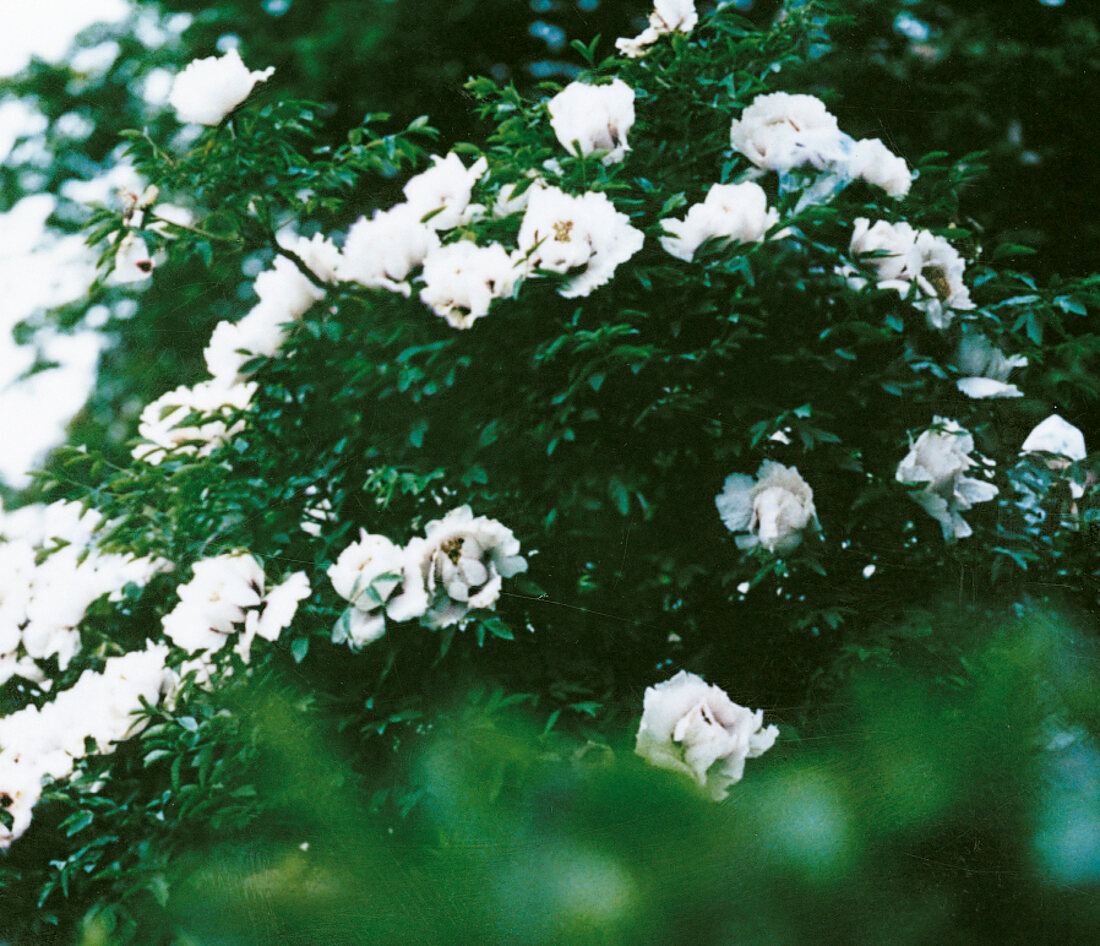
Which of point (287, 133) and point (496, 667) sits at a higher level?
point (287, 133)

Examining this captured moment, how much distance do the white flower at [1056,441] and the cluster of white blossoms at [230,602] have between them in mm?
1416

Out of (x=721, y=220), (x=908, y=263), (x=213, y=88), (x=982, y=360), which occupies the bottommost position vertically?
(x=982, y=360)

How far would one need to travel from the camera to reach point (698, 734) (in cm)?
132

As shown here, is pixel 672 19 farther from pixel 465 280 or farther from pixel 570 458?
pixel 570 458

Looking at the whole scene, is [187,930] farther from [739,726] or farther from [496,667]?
[739,726]

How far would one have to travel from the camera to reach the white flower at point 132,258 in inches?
69.1

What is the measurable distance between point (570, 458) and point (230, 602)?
1.94 feet

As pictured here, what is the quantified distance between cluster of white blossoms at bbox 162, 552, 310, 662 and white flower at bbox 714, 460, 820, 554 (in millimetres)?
712

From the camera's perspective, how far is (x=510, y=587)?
4.80 feet

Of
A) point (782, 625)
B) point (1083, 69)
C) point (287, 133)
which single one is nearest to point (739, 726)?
point (782, 625)

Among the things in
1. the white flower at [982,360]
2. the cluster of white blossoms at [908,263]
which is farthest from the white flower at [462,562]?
the white flower at [982,360]

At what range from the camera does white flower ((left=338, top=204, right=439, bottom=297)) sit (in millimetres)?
1544

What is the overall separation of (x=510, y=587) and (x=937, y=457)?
2.48ft

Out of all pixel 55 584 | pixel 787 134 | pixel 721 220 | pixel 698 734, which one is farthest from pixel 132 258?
pixel 698 734
